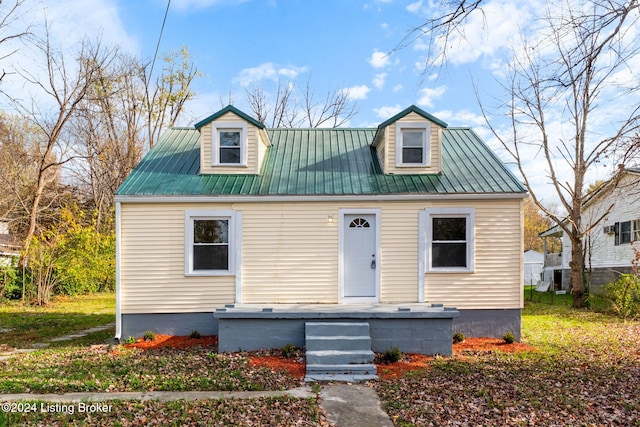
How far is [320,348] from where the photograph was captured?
7.23 meters

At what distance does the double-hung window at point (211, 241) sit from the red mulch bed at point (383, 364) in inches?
62.2

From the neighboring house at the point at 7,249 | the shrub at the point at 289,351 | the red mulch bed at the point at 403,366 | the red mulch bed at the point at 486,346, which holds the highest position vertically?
the neighboring house at the point at 7,249

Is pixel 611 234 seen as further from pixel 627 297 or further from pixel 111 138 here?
pixel 111 138

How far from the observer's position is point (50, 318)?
41.6 ft

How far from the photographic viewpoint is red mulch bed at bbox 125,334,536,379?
6.91m

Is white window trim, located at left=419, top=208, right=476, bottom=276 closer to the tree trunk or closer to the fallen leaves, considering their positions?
the fallen leaves

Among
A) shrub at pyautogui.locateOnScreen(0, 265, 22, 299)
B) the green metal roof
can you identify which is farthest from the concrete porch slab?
shrub at pyautogui.locateOnScreen(0, 265, 22, 299)

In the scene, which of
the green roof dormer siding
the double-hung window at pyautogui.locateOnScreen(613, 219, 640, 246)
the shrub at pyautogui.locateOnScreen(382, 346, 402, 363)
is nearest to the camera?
the shrub at pyautogui.locateOnScreen(382, 346, 402, 363)

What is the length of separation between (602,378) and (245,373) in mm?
5790

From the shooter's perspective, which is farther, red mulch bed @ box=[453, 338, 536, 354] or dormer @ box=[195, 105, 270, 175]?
dormer @ box=[195, 105, 270, 175]

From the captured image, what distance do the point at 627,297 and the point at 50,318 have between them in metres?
18.1

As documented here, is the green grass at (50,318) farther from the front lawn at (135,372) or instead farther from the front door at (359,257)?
the front door at (359,257)

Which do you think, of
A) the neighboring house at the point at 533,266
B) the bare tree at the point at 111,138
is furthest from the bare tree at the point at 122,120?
the neighboring house at the point at 533,266

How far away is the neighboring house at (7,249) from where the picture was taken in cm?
1580
